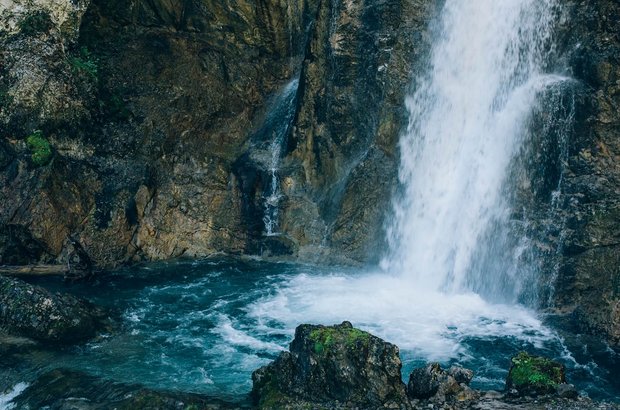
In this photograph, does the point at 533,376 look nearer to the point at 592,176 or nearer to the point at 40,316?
the point at 592,176

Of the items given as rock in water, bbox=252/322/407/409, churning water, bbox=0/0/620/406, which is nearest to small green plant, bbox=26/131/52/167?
churning water, bbox=0/0/620/406

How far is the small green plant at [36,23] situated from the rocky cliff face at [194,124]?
59 millimetres

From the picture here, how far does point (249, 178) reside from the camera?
30.3 metres

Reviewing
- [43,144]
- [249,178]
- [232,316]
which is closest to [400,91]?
[249,178]

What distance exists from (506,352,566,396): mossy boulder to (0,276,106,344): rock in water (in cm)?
1339

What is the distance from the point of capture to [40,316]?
65.6ft

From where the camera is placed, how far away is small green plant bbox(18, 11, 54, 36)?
92.8 feet

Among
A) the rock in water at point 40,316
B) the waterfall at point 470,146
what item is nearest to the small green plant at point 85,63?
the rock in water at point 40,316

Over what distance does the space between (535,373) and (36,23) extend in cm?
2537

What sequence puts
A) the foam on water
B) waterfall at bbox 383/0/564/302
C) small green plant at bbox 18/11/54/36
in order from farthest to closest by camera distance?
1. small green plant at bbox 18/11/54/36
2. waterfall at bbox 383/0/564/302
3. the foam on water

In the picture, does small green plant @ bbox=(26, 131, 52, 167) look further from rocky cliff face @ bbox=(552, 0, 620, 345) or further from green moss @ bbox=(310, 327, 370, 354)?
rocky cliff face @ bbox=(552, 0, 620, 345)

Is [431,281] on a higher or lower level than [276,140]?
lower

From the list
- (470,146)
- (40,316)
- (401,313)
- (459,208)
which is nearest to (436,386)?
(401,313)

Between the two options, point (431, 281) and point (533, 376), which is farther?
point (431, 281)
